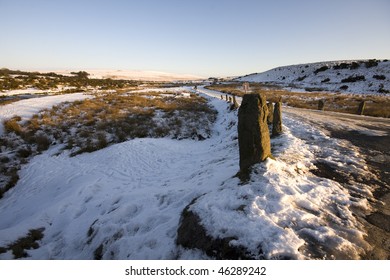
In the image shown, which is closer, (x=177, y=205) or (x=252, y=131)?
(x=252, y=131)

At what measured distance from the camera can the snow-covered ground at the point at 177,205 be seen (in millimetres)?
4055

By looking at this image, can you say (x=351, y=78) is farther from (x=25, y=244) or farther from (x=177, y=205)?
(x=25, y=244)

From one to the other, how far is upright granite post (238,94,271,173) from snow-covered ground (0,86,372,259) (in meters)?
0.36

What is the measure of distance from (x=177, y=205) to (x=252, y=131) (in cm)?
298

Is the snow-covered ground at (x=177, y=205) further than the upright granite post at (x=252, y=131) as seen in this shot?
No

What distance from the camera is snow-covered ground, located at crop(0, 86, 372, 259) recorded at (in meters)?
4.05

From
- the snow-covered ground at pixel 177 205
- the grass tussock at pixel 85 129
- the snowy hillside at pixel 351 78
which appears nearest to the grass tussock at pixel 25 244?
the snow-covered ground at pixel 177 205

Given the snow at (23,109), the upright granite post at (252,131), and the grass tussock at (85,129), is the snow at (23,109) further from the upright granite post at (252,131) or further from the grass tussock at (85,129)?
the upright granite post at (252,131)

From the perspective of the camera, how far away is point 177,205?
627 cm

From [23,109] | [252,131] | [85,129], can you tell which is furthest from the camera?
[23,109]

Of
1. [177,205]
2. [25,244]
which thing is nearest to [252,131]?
[177,205]

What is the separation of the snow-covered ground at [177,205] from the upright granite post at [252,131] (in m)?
0.36
